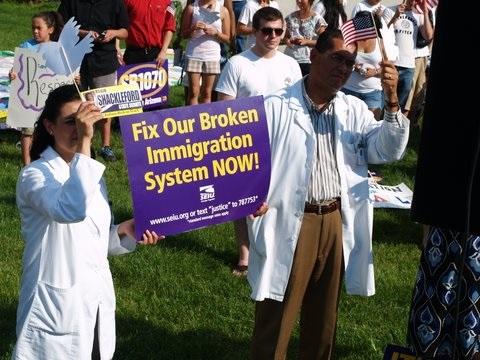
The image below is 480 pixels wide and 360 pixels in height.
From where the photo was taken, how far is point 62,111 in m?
3.90

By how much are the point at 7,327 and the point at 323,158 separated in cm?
240

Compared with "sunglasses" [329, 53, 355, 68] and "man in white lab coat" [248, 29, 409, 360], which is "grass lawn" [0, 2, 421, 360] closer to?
"man in white lab coat" [248, 29, 409, 360]

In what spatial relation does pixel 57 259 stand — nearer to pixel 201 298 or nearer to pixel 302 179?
pixel 302 179

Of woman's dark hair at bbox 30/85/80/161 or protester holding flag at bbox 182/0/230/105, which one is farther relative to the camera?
protester holding flag at bbox 182/0/230/105

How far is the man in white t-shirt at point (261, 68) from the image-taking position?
6.37 m

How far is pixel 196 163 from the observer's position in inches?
163

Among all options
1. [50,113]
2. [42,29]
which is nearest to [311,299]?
[50,113]

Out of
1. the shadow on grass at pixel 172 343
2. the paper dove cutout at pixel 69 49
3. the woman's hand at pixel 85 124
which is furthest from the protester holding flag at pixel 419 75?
the woman's hand at pixel 85 124

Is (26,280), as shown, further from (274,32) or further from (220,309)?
(274,32)

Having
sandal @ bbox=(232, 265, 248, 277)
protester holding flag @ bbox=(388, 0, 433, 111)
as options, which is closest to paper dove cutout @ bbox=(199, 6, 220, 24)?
protester holding flag @ bbox=(388, 0, 433, 111)

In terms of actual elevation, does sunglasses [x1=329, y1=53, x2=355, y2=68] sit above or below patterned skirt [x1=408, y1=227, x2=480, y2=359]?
above

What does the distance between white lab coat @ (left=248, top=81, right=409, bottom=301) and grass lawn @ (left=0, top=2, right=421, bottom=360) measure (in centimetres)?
112

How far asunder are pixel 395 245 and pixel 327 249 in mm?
3130

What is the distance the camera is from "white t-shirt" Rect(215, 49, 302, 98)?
637 centimetres
